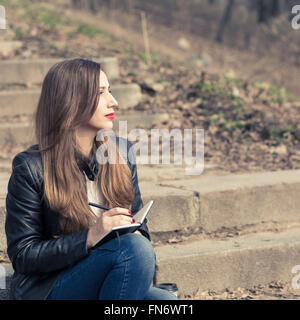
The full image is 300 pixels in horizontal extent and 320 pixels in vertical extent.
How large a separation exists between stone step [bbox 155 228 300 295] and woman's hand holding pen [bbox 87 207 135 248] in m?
1.00

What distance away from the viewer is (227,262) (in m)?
3.41

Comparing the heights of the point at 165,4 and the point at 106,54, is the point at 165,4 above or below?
above

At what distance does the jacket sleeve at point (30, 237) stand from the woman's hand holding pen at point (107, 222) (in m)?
0.04

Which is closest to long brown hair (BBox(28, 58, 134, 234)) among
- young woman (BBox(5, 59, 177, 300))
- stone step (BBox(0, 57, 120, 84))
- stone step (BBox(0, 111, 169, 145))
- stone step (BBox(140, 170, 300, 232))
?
young woman (BBox(5, 59, 177, 300))

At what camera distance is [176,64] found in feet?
24.7

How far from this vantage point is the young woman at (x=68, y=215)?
7.64 ft

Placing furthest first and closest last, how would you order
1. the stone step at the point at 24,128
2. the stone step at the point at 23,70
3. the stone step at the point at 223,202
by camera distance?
1. the stone step at the point at 23,70
2. the stone step at the point at 24,128
3. the stone step at the point at 223,202

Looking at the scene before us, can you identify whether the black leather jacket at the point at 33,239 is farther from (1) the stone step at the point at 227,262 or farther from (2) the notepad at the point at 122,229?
(1) the stone step at the point at 227,262

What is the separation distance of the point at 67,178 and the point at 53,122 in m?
0.26

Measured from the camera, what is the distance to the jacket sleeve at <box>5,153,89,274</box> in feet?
7.59

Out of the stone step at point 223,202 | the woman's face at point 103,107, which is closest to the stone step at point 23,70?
the stone step at point 223,202

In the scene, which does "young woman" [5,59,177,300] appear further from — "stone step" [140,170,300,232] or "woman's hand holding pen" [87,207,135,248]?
"stone step" [140,170,300,232]
